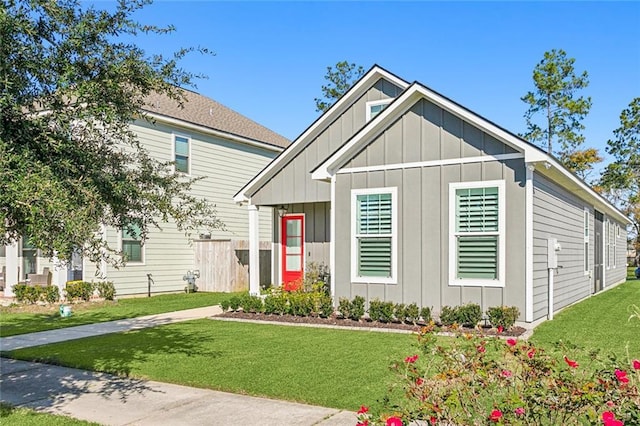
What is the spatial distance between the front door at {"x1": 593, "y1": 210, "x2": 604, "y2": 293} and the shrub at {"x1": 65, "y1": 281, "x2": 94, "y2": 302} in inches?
589

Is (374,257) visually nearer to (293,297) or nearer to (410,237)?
(410,237)

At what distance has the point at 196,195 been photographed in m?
18.3

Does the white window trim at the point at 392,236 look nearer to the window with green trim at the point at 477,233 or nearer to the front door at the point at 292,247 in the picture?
the window with green trim at the point at 477,233

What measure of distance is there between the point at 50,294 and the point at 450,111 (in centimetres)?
1116

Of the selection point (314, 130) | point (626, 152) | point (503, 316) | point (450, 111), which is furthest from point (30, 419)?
point (626, 152)

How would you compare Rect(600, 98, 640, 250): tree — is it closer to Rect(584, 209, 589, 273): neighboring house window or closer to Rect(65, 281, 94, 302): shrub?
Rect(584, 209, 589, 273): neighboring house window

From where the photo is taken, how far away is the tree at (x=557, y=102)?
1280 inches

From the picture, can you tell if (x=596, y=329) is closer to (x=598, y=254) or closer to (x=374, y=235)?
(x=374, y=235)

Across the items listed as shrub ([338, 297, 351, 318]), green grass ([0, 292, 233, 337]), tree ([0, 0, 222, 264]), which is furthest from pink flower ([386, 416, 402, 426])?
green grass ([0, 292, 233, 337])

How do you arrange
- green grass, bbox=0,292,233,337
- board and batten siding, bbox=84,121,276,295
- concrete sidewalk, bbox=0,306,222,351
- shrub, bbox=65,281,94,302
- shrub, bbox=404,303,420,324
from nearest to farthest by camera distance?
concrete sidewalk, bbox=0,306,222,351 → shrub, bbox=404,303,420,324 → green grass, bbox=0,292,233,337 → shrub, bbox=65,281,94,302 → board and batten siding, bbox=84,121,276,295

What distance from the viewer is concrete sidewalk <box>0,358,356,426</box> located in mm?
4883

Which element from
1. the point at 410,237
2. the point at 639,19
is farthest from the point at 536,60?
the point at 410,237

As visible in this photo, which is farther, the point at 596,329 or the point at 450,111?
the point at 450,111

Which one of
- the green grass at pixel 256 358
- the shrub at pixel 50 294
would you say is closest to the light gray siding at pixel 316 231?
the green grass at pixel 256 358
